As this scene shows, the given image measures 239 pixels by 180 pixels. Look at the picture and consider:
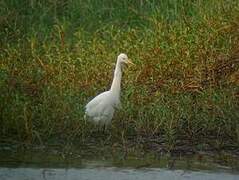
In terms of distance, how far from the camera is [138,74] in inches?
406

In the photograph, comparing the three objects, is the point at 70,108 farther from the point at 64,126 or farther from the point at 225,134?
the point at 225,134

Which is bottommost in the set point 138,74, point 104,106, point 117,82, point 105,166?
point 105,166

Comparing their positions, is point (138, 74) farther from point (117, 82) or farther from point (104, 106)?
point (104, 106)

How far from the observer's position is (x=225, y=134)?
9.07 metres

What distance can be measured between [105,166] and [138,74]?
8.13ft

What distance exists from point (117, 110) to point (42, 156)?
1269 millimetres

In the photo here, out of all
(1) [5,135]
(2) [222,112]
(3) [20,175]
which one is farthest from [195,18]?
(3) [20,175]

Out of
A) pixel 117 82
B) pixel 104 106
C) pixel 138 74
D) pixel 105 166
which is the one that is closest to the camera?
pixel 105 166

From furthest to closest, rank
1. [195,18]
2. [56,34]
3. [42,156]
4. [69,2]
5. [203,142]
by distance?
[69,2]
[56,34]
[195,18]
[203,142]
[42,156]

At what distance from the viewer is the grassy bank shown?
902 centimetres

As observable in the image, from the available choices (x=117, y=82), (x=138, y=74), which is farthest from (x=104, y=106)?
(x=138, y=74)

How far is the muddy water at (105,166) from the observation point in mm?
7699

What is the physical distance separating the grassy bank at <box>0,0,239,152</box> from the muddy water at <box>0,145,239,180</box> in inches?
15.0

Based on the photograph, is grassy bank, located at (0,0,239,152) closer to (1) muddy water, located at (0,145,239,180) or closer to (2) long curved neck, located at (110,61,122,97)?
(2) long curved neck, located at (110,61,122,97)
